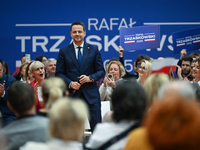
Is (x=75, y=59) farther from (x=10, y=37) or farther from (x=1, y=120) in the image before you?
(x=10, y=37)

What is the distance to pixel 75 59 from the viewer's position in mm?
3930

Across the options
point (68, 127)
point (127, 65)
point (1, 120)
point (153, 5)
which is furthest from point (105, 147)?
point (153, 5)

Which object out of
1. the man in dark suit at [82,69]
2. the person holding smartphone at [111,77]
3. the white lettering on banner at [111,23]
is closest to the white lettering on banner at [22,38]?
the white lettering on banner at [111,23]

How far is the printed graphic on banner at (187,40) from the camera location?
579 cm

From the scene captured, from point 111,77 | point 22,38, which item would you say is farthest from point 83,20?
point 111,77

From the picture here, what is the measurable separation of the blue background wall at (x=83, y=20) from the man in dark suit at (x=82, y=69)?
3211mm

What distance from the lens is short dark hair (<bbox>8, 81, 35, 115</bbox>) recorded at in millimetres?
1978

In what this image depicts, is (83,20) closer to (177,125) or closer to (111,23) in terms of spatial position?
(111,23)

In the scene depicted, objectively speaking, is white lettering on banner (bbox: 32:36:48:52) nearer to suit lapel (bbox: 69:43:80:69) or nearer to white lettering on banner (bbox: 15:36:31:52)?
white lettering on banner (bbox: 15:36:31:52)

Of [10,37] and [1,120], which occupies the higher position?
[10,37]

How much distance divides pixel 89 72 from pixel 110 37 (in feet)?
11.3

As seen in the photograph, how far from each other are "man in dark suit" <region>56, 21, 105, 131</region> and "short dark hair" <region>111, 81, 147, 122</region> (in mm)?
1914

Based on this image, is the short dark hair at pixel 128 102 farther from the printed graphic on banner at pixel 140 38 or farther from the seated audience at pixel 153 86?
the printed graphic on banner at pixel 140 38

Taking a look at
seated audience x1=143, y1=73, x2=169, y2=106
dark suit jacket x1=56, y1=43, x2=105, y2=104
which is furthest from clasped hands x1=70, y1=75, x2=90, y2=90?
seated audience x1=143, y1=73, x2=169, y2=106
